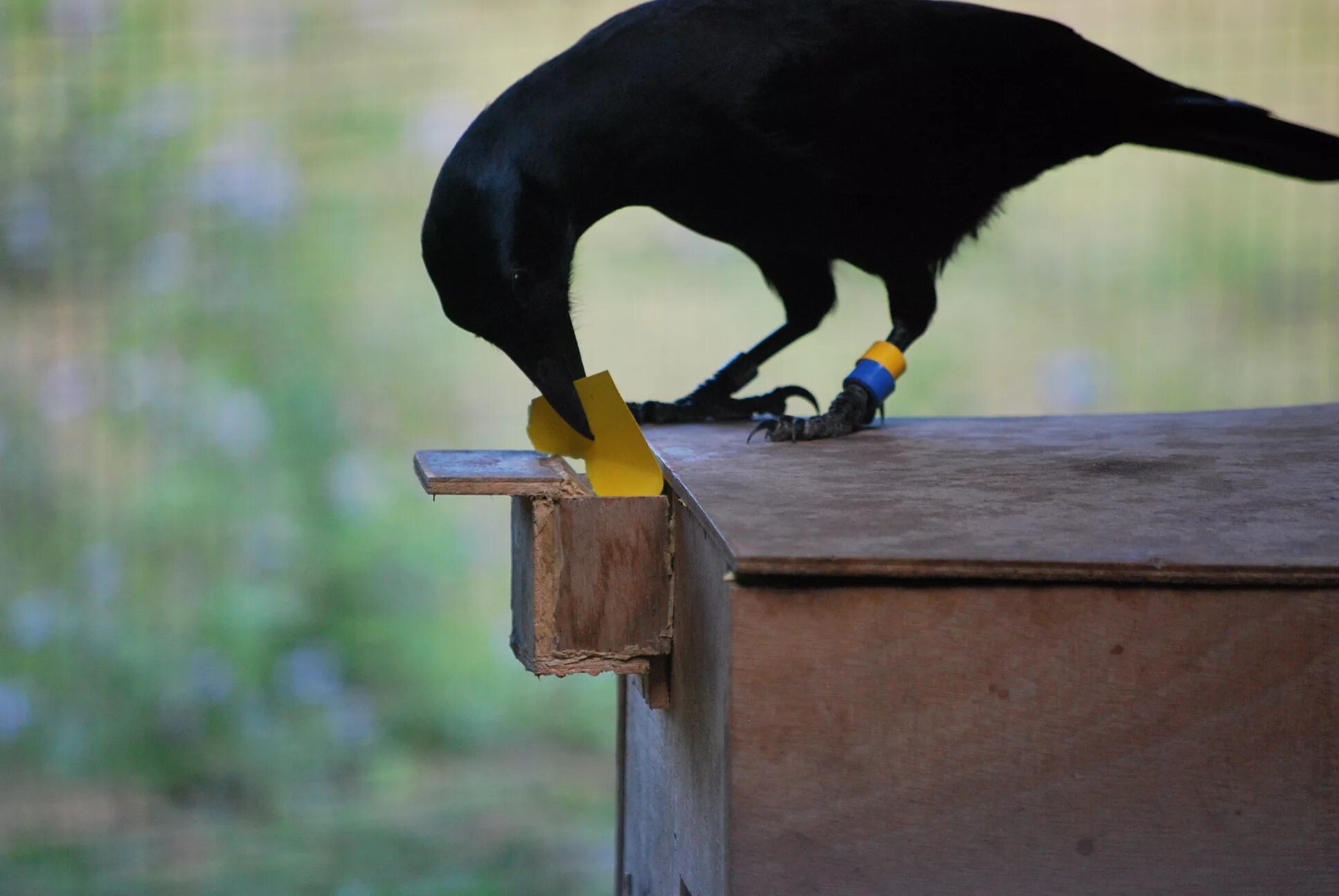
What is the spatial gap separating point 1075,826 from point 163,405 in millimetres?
2495

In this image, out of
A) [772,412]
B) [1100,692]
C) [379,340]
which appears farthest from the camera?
[379,340]

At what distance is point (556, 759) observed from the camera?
314 cm

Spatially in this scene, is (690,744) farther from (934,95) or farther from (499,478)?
(934,95)

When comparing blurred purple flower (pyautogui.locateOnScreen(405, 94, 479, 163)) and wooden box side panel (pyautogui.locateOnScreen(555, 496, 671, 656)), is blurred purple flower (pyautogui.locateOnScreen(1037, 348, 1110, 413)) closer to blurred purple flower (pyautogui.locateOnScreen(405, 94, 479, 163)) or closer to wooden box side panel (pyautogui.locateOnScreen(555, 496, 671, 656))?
blurred purple flower (pyautogui.locateOnScreen(405, 94, 479, 163))

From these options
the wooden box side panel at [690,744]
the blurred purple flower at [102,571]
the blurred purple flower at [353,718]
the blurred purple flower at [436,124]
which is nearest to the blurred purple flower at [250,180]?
the blurred purple flower at [436,124]

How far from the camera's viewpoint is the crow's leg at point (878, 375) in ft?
5.53

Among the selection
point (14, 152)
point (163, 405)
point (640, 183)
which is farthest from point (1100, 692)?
point (14, 152)

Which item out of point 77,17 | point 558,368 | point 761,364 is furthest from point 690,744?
point 77,17

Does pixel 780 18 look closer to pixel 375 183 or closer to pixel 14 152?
pixel 375 183

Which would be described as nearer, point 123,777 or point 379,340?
point 123,777

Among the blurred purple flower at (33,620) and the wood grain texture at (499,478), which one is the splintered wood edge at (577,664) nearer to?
the wood grain texture at (499,478)

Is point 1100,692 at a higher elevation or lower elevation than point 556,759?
higher

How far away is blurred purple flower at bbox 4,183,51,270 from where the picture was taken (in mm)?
3057

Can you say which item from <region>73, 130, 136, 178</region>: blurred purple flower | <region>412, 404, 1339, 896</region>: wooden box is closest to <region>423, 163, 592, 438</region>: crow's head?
<region>412, 404, 1339, 896</region>: wooden box
